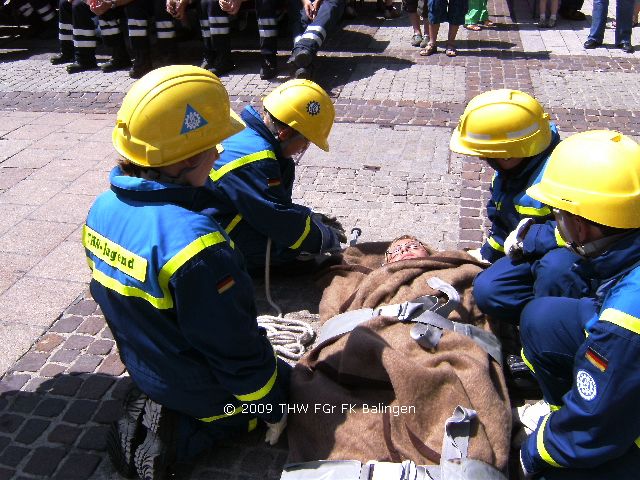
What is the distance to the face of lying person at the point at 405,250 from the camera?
3648mm

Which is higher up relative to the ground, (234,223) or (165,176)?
(165,176)

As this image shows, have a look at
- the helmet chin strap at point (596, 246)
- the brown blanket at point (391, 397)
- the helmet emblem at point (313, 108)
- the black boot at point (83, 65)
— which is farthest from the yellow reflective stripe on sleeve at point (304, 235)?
the black boot at point (83, 65)

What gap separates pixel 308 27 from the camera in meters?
Answer: 8.04

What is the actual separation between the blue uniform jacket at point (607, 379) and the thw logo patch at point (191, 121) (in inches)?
57.8

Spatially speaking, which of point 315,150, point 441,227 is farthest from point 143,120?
point 315,150

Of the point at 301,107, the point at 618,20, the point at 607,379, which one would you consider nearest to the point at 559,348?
the point at 607,379

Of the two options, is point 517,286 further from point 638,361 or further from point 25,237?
point 25,237

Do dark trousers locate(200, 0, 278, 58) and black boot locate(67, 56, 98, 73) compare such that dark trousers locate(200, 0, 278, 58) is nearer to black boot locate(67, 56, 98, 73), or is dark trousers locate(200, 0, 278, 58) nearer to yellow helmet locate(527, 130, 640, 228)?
black boot locate(67, 56, 98, 73)

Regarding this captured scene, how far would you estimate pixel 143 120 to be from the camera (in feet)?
7.23

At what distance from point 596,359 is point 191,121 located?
1.58 m

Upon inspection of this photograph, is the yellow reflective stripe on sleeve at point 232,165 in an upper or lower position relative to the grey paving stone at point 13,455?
upper

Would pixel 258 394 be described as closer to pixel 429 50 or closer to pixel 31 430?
pixel 31 430

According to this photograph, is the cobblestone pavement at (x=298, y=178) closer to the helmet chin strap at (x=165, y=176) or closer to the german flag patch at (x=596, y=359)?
the helmet chin strap at (x=165, y=176)

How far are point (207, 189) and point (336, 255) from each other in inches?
36.8
